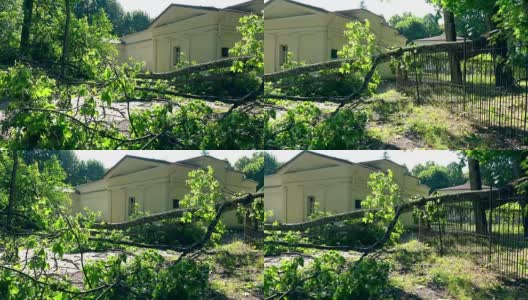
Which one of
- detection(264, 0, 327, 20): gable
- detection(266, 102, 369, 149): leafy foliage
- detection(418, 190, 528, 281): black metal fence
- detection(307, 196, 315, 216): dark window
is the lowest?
detection(418, 190, 528, 281): black metal fence

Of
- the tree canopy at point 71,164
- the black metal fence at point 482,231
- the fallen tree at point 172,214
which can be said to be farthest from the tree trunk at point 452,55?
the tree canopy at point 71,164

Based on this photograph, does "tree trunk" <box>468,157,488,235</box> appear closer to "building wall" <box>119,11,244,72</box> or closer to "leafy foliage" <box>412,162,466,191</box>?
"leafy foliage" <box>412,162,466,191</box>

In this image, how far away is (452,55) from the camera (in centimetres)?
729

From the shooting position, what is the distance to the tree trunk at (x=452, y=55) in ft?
23.8

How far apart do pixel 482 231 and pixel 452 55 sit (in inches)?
73.6

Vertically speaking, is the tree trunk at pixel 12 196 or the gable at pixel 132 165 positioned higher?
the gable at pixel 132 165

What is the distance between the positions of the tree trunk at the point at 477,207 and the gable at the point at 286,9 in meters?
2.38

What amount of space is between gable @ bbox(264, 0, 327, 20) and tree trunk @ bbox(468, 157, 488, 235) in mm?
2377

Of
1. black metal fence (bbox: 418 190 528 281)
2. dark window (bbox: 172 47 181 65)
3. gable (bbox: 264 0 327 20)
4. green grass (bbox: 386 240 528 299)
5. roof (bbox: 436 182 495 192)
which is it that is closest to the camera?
dark window (bbox: 172 47 181 65)

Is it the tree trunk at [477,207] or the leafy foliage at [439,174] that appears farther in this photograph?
the tree trunk at [477,207]

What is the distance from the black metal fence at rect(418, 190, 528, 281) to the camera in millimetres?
7461

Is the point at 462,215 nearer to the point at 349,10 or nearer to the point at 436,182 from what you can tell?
the point at 436,182

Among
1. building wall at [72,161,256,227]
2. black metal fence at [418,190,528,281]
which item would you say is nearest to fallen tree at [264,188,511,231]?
black metal fence at [418,190,528,281]

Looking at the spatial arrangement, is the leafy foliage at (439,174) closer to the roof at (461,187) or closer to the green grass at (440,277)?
the roof at (461,187)
